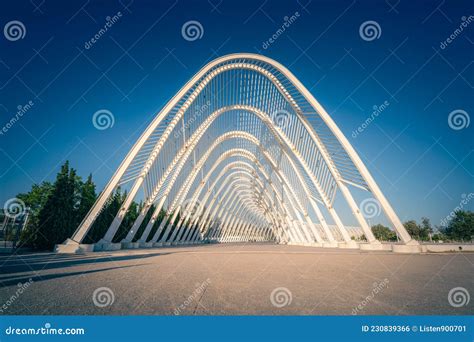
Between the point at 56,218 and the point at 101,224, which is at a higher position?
the point at 101,224

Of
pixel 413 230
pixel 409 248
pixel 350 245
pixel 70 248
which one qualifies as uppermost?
pixel 413 230

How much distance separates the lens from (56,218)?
1850cm

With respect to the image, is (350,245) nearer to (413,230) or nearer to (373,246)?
(373,246)

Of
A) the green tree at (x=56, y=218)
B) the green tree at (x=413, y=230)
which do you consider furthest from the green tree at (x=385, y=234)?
the green tree at (x=56, y=218)

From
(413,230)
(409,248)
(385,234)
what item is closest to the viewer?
(409,248)

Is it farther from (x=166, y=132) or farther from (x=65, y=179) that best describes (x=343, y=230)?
(x=65, y=179)

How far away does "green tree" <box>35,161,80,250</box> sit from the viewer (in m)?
18.2

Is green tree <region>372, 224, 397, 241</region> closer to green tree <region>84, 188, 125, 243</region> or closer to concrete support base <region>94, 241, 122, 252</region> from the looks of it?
green tree <region>84, 188, 125, 243</region>

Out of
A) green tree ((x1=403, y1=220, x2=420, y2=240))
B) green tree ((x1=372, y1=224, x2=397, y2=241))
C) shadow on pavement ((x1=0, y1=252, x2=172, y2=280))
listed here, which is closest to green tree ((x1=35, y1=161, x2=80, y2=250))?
shadow on pavement ((x1=0, y1=252, x2=172, y2=280))

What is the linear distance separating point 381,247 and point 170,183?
18918 millimetres

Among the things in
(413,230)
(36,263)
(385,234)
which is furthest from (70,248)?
(385,234)

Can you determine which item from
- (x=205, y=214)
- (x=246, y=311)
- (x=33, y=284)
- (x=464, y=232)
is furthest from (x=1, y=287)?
(x=205, y=214)

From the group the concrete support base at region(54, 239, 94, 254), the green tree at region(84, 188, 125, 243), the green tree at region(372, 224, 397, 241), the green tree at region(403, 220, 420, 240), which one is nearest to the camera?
the concrete support base at region(54, 239, 94, 254)

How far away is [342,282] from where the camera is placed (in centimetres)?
510
